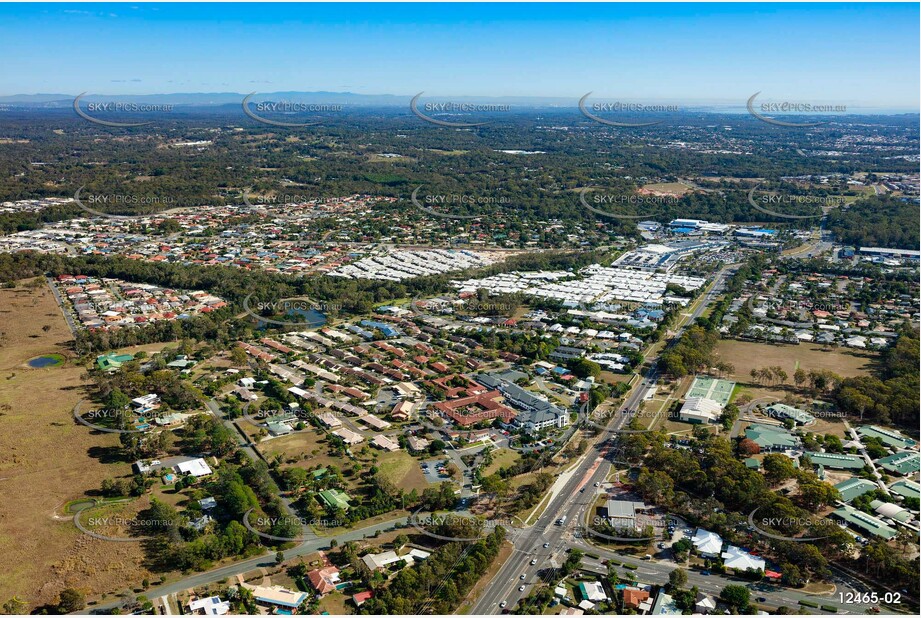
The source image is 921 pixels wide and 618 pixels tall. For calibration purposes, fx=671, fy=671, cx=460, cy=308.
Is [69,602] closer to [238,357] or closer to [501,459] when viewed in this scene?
[501,459]

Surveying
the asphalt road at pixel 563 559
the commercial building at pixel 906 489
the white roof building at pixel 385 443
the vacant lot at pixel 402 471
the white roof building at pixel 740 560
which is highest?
the commercial building at pixel 906 489

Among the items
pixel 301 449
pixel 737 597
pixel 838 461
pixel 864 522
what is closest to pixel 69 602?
pixel 301 449

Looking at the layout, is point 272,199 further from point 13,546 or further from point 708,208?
point 13,546

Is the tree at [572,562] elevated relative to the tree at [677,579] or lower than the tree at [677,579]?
lower

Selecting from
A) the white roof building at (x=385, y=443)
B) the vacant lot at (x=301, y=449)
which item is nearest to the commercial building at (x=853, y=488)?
the white roof building at (x=385, y=443)

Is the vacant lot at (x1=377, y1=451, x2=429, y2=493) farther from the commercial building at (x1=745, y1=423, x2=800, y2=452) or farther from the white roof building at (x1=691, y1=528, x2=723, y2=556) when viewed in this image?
the commercial building at (x1=745, y1=423, x2=800, y2=452)

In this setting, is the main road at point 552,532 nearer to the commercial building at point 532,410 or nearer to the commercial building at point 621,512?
the commercial building at point 621,512

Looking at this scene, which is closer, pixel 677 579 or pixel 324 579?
pixel 677 579
